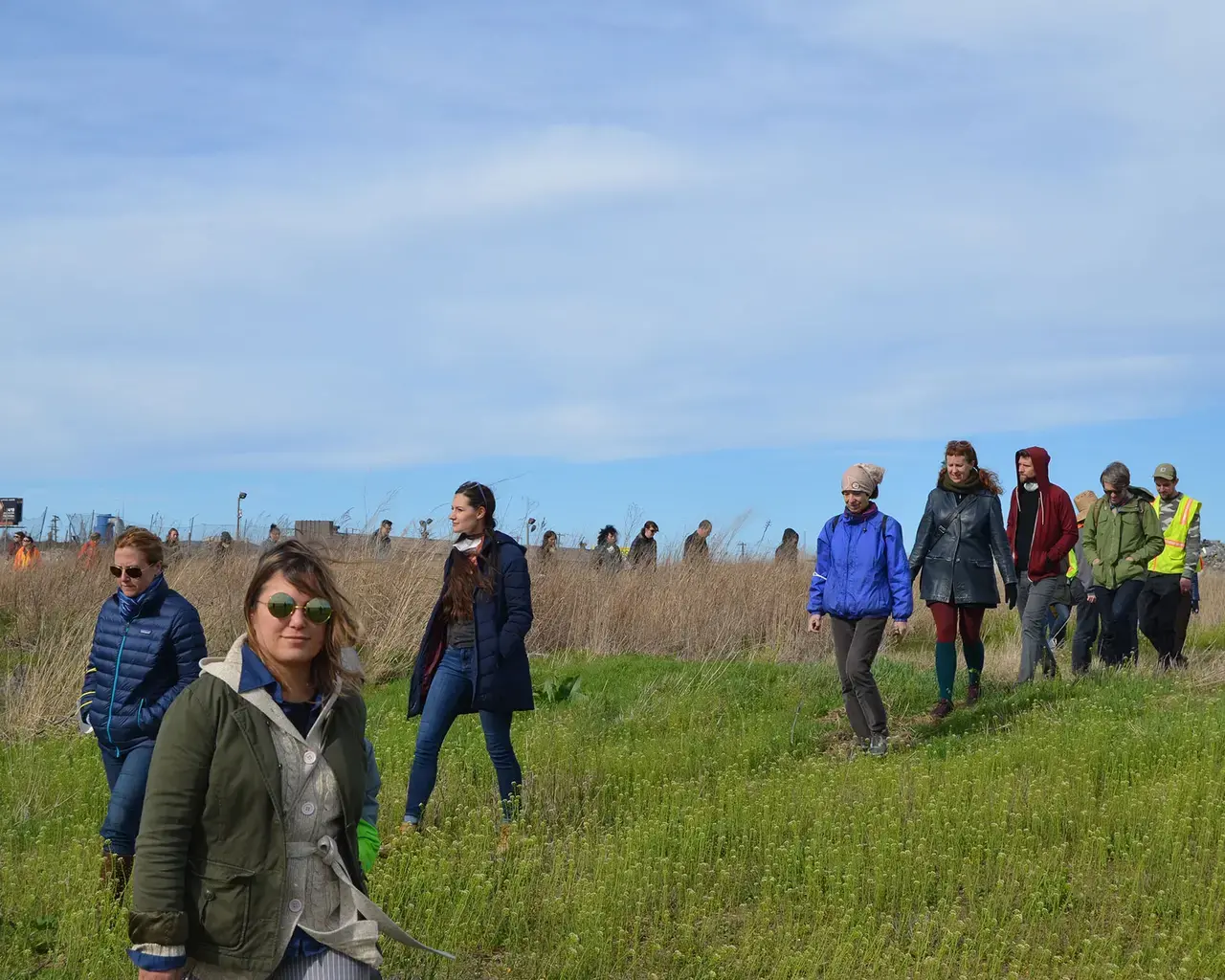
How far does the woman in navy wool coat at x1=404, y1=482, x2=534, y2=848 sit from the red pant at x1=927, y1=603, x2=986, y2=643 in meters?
4.64

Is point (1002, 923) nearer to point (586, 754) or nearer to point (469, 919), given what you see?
point (469, 919)

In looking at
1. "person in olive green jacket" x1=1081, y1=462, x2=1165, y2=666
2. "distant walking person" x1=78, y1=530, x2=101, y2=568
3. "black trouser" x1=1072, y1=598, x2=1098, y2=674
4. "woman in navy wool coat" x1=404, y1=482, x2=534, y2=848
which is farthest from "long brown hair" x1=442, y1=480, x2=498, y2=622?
"distant walking person" x1=78, y1=530, x2=101, y2=568

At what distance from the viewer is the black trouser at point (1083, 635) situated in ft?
49.6

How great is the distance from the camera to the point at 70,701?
44.8ft

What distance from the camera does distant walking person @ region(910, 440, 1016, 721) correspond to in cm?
1141

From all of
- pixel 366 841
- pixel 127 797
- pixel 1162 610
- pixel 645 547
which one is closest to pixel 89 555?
pixel 645 547

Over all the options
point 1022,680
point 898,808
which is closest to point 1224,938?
point 898,808

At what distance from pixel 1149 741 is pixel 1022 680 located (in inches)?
116

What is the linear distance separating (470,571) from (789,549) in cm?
1473

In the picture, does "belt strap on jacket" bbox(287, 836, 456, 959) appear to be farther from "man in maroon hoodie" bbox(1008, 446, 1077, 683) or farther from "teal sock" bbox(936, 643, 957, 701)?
"man in maroon hoodie" bbox(1008, 446, 1077, 683)

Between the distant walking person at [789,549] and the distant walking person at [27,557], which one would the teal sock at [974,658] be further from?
the distant walking person at [27,557]

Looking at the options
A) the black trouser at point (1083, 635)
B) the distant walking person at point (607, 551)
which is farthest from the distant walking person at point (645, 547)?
the black trouser at point (1083, 635)

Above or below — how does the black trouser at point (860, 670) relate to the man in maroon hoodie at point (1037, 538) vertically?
below

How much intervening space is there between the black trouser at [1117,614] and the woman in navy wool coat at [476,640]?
8530mm
